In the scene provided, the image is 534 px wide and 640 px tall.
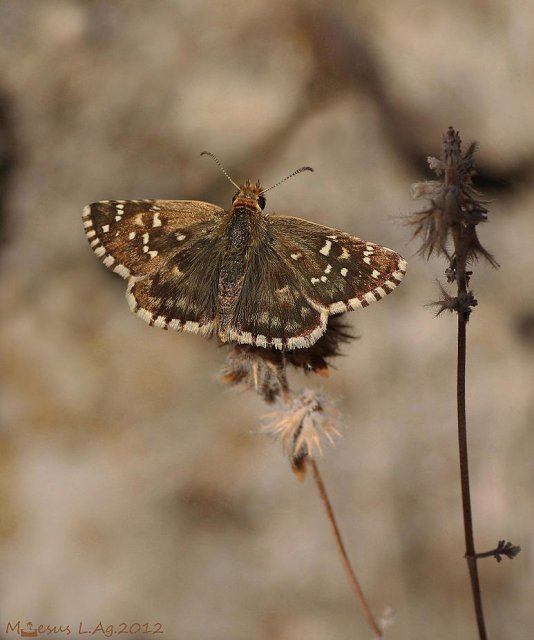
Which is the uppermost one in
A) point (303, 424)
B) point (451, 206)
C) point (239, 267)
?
point (239, 267)

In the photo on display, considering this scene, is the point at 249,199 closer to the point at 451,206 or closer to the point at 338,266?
the point at 338,266

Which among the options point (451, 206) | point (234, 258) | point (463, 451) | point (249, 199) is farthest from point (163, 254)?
point (463, 451)

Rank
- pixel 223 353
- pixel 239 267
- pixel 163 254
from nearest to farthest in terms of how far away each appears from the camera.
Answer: pixel 239 267 < pixel 163 254 < pixel 223 353

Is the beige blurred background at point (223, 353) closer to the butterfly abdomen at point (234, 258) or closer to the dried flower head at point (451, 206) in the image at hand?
the butterfly abdomen at point (234, 258)

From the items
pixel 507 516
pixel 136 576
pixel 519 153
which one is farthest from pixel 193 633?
pixel 519 153

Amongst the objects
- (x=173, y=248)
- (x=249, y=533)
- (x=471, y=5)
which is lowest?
(x=249, y=533)

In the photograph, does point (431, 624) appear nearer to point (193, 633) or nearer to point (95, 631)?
point (193, 633)

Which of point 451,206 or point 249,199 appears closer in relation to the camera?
point 451,206
